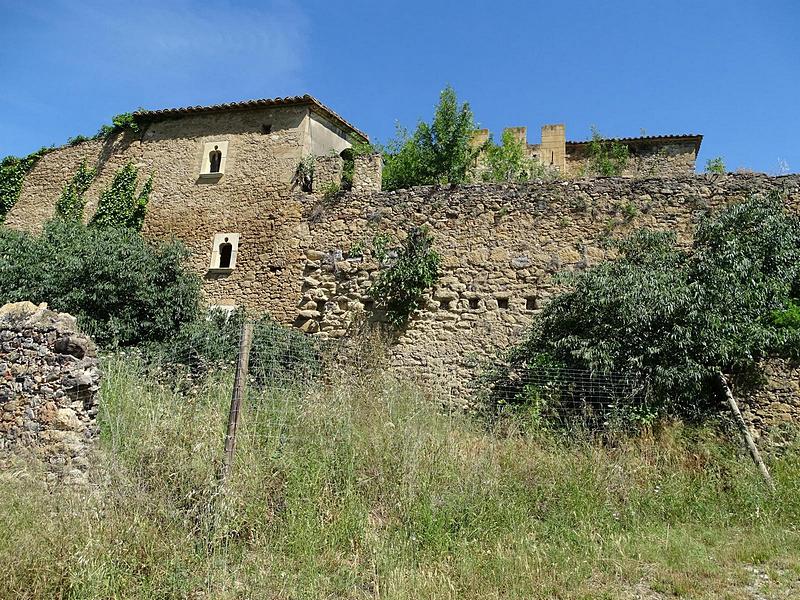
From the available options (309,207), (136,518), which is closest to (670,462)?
(136,518)

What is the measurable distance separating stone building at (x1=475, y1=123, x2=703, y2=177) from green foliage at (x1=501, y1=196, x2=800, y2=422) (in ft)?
29.5

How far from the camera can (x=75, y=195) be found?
16922mm

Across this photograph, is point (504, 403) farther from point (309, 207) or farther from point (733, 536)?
point (309, 207)

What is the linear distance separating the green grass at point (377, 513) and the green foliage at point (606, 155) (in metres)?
11.9

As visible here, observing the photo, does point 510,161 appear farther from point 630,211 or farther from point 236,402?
point 236,402

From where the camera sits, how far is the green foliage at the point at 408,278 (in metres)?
12.0

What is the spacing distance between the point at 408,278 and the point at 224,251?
16.2 feet

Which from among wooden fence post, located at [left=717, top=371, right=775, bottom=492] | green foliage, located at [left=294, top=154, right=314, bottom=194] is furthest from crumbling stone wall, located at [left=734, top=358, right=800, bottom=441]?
green foliage, located at [left=294, top=154, right=314, bottom=194]

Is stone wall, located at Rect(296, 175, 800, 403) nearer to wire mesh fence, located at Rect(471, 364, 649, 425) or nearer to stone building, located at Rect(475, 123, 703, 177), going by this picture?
wire mesh fence, located at Rect(471, 364, 649, 425)

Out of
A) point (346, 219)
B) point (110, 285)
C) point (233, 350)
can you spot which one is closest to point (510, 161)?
point (346, 219)

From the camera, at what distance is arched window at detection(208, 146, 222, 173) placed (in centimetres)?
1584

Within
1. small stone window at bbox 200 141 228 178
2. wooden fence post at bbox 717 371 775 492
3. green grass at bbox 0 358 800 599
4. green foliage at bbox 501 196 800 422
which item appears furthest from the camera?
small stone window at bbox 200 141 228 178

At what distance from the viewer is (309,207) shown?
13.9m

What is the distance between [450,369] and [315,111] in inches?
305
